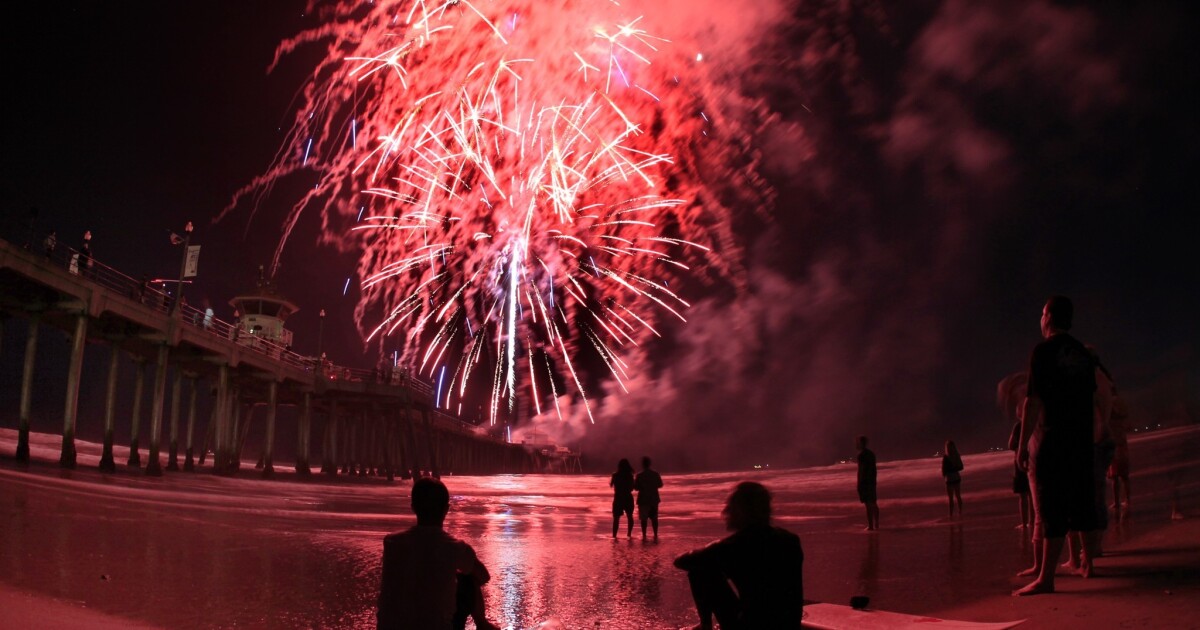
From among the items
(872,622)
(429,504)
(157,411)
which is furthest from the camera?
(157,411)

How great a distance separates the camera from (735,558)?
9.75 ft

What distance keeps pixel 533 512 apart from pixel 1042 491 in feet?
48.1

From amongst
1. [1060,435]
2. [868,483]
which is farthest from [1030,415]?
[868,483]

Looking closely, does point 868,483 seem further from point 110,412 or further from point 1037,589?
point 110,412

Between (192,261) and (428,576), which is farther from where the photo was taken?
(192,261)

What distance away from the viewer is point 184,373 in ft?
117

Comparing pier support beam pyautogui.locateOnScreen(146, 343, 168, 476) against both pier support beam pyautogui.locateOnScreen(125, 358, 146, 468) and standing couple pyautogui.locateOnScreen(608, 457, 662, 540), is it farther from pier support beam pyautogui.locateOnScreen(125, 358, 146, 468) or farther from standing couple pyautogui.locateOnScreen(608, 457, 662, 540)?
standing couple pyautogui.locateOnScreen(608, 457, 662, 540)

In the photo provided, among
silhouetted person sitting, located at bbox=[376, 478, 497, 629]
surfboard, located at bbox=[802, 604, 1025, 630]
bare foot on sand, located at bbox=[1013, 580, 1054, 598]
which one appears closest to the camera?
silhouetted person sitting, located at bbox=[376, 478, 497, 629]

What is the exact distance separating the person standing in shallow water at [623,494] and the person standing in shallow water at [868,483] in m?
3.59

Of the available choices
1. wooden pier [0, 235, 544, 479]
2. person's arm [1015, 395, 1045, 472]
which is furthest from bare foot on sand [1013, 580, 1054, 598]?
wooden pier [0, 235, 544, 479]

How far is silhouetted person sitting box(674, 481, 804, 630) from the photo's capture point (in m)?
2.92

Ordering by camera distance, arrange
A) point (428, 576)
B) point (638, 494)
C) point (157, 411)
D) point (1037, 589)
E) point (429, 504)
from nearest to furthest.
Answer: point (428, 576) → point (429, 504) → point (1037, 589) → point (638, 494) → point (157, 411)

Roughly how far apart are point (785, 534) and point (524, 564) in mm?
5609

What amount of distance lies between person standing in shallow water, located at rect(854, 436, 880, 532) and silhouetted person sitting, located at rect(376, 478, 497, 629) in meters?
9.52
